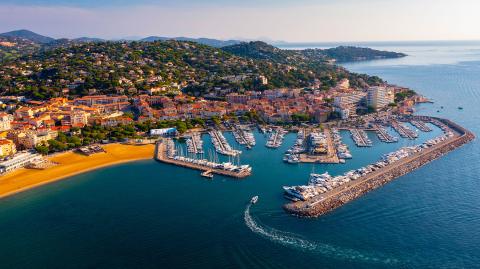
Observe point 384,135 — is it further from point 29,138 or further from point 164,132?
point 29,138

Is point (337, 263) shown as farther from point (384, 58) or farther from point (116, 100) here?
point (384, 58)

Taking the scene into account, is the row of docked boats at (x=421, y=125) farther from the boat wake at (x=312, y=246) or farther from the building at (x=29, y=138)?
the building at (x=29, y=138)

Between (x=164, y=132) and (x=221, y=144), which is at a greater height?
(x=164, y=132)

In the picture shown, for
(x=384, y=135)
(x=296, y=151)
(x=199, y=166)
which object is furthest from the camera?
(x=384, y=135)

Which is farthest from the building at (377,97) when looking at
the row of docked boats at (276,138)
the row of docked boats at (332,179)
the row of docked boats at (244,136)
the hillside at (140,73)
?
the row of docked boats at (332,179)

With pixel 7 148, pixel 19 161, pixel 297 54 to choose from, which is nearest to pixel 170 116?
pixel 7 148

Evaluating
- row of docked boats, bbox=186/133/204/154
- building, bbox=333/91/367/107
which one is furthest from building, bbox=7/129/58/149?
building, bbox=333/91/367/107
